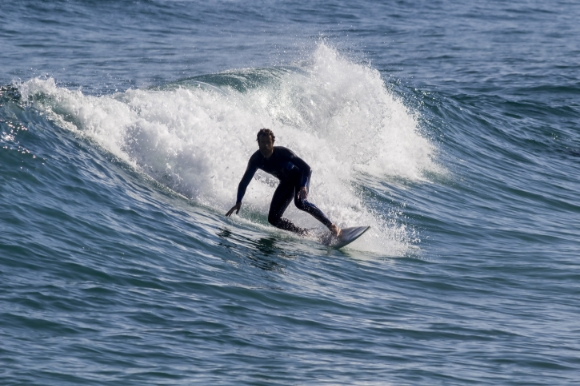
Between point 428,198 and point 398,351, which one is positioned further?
point 428,198

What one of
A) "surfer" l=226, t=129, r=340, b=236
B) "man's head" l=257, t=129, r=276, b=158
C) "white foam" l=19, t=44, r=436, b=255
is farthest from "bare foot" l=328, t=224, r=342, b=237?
"man's head" l=257, t=129, r=276, b=158

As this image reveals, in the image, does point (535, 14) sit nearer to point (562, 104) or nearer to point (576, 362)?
point (562, 104)

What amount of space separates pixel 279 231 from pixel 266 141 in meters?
1.52

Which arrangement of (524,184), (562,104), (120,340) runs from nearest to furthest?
(120,340), (524,184), (562,104)

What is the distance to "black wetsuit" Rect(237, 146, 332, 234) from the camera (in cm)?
1194

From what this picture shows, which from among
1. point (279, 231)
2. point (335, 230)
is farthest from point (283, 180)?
point (335, 230)

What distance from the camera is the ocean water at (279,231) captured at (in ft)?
24.9

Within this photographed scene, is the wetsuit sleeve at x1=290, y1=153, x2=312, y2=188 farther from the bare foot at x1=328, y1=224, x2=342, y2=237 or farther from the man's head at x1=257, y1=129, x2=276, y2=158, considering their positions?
the bare foot at x1=328, y1=224, x2=342, y2=237

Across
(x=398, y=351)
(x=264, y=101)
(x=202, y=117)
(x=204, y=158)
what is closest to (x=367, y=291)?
(x=398, y=351)

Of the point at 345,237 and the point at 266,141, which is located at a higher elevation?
the point at 266,141

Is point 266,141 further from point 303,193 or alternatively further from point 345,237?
point 345,237

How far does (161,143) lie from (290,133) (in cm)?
370

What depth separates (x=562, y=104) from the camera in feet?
86.3

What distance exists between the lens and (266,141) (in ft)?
38.1
